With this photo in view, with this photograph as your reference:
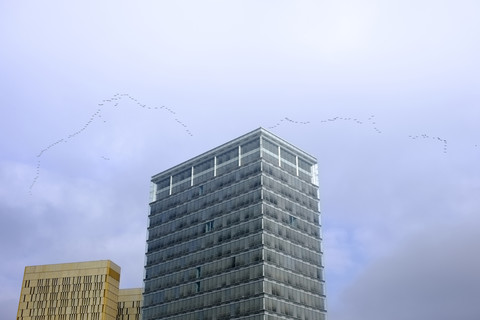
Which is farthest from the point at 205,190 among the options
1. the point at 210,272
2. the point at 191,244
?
the point at 210,272

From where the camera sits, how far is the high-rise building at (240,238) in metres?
153

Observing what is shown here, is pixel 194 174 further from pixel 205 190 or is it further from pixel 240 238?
pixel 240 238

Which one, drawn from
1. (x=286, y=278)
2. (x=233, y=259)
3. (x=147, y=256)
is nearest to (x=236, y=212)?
(x=233, y=259)

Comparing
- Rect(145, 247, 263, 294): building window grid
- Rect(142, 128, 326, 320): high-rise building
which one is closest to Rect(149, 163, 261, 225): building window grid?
Rect(142, 128, 326, 320): high-rise building

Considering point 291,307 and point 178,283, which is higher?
point 178,283

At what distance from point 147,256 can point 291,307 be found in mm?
57659

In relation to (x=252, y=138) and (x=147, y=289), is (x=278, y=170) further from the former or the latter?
(x=147, y=289)

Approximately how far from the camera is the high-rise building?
153m

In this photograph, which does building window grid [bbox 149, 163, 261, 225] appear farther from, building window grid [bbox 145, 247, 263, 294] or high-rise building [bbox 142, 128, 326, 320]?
building window grid [bbox 145, 247, 263, 294]

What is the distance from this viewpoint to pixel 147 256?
18875 centimetres

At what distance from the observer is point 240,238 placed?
527 feet

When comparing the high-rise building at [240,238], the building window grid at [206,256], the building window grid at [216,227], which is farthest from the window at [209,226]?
the building window grid at [206,256]

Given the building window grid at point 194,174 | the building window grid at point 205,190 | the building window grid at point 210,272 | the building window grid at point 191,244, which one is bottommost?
the building window grid at point 210,272

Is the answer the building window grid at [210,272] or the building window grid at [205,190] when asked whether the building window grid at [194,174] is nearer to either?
the building window grid at [205,190]
